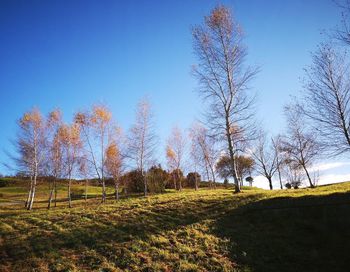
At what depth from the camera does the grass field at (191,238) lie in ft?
30.1

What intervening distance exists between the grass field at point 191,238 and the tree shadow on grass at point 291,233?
34mm

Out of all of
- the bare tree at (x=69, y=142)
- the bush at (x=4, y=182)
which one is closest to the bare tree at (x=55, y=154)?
the bare tree at (x=69, y=142)

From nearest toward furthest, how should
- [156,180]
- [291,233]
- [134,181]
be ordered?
[291,233] < [156,180] < [134,181]

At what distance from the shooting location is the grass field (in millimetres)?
9188

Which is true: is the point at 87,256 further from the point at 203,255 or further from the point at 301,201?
the point at 301,201

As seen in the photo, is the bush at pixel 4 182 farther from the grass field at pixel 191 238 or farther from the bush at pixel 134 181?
the grass field at pixel 191 238

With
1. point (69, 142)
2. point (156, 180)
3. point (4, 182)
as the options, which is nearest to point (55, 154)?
point (69, 142)

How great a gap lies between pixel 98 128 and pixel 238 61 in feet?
59.4

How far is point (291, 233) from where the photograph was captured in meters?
11.7

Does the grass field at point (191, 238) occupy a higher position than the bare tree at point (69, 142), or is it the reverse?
the bare tree at point (69, 142)

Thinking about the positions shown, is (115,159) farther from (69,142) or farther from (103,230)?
(103,230)

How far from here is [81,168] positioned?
1384 inches

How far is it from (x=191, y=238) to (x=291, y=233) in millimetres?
4406

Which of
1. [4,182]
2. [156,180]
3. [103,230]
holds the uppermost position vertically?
[4,182]
